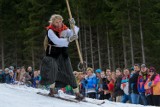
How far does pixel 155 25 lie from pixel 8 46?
19532mm

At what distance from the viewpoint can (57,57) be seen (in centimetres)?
788

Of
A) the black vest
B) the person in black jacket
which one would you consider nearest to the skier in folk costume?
the black vest

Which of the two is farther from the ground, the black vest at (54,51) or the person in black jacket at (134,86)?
the black vest at (54,51)

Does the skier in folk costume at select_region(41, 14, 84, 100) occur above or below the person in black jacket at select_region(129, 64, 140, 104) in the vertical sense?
above

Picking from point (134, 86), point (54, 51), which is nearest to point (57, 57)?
point (54, 51)

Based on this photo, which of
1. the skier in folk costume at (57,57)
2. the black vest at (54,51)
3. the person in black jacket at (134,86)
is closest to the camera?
the skier in folk costume at (57,57)

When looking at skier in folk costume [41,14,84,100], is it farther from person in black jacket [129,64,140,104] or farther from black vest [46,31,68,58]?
person in black jacket [129,64,140,104]

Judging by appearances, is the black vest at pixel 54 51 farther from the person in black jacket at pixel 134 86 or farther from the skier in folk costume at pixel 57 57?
the person in black jacket at pixel 134 86

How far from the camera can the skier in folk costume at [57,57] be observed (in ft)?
24.9

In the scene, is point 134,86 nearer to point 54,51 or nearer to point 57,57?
point 57,57

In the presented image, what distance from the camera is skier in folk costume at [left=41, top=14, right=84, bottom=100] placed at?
760 cm

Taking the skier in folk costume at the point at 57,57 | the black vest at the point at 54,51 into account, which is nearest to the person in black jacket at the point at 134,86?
the skier in folk costume at the point at 57,57

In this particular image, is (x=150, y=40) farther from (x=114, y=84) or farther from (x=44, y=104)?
(x=44, y=104)

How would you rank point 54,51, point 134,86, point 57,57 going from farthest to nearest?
1. point 134,86
2. point 57,57
3. point 54,51
